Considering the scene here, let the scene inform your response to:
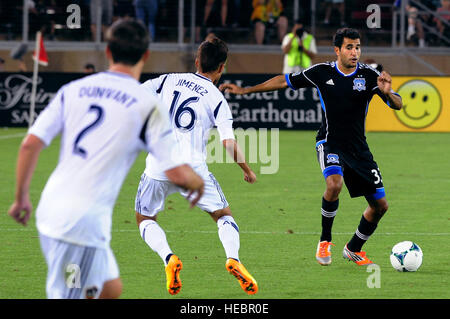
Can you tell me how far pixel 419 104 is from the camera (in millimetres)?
21906

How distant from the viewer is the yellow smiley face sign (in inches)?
850

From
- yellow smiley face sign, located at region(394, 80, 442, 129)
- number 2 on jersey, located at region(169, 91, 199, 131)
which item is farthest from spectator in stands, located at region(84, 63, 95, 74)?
number 2 on jersey, located at region(169, 91, 199, 131)

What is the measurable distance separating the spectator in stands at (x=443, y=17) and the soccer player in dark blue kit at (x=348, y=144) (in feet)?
61.3

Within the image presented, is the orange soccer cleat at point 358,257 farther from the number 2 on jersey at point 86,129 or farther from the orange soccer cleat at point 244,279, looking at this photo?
the number 2 on jersey at point 86,129

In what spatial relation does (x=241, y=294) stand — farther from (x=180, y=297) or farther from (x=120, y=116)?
(x=120, y=116)

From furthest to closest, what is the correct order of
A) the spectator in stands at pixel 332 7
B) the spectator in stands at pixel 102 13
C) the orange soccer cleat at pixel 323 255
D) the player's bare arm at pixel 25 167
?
the spectator in stands at pixel 332 7 < the spectator in stands at pixel 102 13 < the orange soccer cleat at pixel 323 255 < the player's bare arm at pixel 25 167

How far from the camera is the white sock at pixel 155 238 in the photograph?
276 inches

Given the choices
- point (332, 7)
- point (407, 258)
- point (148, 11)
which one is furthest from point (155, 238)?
point (332, 7)

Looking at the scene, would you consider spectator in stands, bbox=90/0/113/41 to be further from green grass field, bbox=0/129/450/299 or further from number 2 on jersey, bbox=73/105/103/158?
number 2 on jersey, bbox=73/105/103/158

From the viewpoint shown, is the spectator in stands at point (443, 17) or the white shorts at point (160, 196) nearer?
the white shorts at point (160, 196)

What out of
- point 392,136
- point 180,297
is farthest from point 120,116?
point 392,136

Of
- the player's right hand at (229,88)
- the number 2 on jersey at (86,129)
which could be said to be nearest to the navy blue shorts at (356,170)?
the player's right hand at (229,88)

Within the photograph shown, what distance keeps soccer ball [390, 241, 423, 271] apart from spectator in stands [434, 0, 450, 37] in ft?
63.5

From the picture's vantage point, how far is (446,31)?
1046 inches
